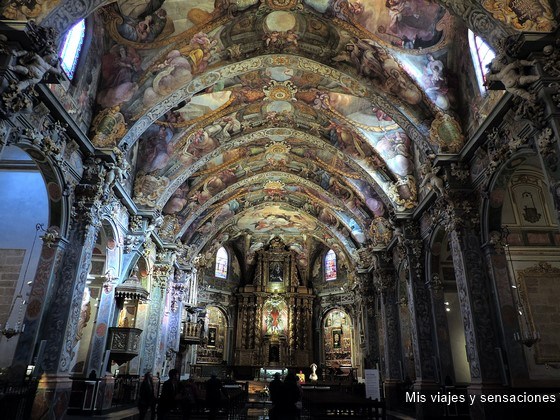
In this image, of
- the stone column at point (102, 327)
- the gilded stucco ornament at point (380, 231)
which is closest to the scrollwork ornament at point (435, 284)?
the gilded stucco ornament at point (380, 231)

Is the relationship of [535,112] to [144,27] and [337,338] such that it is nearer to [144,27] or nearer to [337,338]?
[144,27]

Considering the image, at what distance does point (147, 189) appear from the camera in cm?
1507

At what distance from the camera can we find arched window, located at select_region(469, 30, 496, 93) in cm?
1004

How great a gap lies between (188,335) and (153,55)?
15.3 meters

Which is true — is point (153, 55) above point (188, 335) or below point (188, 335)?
above

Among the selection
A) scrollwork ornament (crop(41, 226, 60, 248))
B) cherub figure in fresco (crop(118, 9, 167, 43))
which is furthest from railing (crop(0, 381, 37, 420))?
cherub figure in fresco (crop(118, 9, 167, 43))

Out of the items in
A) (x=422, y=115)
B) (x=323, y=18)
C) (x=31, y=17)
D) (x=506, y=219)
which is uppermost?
(x=323, y=18)

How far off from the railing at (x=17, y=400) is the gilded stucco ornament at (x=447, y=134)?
1140 centimetres

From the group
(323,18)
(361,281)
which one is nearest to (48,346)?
(323,18)

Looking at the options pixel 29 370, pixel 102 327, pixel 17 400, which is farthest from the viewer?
pixel 102 327

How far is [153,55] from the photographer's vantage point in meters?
11.6

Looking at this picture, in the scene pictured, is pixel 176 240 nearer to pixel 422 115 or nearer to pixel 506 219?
pixel 422 115

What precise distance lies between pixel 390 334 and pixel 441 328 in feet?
15.8

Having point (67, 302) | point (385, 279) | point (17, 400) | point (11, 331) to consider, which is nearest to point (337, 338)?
point (385, 279)
